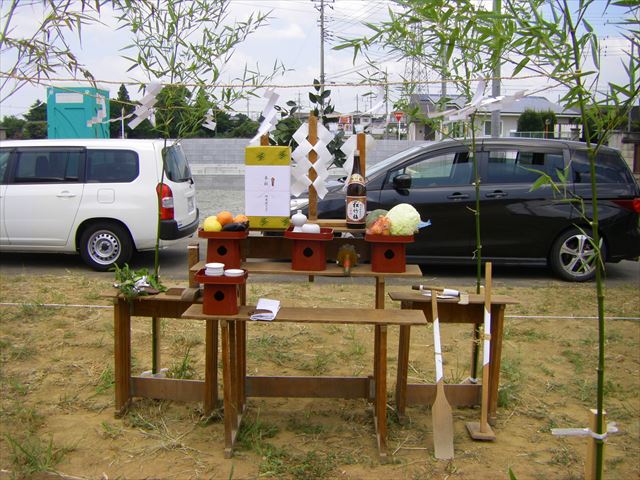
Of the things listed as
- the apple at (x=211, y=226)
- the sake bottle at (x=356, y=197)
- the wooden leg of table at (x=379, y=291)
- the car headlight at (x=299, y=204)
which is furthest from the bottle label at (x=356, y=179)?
the car headlight at (x=299, y=204)

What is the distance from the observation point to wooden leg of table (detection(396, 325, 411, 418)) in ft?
12.0

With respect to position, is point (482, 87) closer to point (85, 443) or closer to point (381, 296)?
point (381, 296)

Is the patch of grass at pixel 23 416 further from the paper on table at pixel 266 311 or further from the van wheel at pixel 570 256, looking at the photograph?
the van wheel at pixel 570 256

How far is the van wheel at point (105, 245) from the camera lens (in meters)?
7.95

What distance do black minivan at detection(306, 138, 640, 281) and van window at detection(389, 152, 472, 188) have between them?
12 millimetres

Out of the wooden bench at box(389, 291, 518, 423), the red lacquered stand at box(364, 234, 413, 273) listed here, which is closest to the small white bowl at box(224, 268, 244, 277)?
the red lacquered stand at box(364, 234, 413, 273)

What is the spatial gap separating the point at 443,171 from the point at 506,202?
79 cm

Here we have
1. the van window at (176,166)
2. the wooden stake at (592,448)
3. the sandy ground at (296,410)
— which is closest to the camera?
the wooden stake at (592,448)

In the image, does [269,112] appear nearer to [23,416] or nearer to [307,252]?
[307,252]

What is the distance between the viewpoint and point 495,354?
144 inches

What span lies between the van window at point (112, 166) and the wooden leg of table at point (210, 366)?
4.73m

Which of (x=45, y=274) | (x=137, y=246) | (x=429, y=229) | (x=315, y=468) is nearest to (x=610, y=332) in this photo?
(x=429, y=229)

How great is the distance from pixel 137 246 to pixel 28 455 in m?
4.96

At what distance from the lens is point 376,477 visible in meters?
3.14
